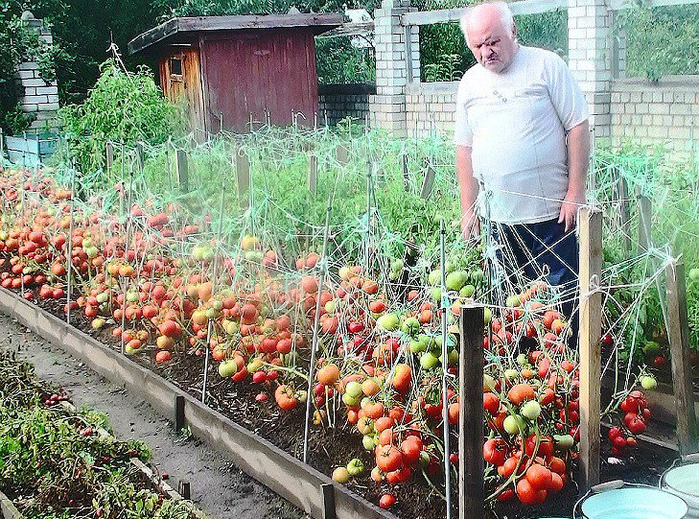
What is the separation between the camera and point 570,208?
12.1 ft

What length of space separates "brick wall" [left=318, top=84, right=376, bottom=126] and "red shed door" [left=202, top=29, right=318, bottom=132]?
407 millimetres

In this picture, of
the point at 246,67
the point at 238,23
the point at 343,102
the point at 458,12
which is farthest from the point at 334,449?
the point at 343,102

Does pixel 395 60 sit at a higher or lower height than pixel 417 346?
higher

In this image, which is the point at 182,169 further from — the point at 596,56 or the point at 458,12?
the point at 458,12

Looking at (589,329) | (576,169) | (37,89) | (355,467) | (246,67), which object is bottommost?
(355,467)

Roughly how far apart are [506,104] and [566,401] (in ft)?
4.43

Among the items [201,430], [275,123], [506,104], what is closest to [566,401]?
[506,104]

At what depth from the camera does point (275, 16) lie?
36.5 feet

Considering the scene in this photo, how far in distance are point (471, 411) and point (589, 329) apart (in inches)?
21.2

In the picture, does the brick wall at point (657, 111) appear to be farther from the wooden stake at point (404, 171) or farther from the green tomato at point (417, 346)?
the green tomato at point (417, 346)

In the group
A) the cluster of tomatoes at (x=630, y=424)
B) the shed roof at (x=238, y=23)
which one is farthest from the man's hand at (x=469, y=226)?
the shed roof at (x=238, y=23)

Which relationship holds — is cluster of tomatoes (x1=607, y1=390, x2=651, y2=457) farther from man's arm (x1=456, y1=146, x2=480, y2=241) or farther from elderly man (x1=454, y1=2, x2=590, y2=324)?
man's arm (x1=456, y1=146, x2=480, y2=241)

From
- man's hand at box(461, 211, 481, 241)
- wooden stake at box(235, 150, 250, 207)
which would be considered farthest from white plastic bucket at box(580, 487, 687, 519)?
wooden stake at box(235, 150, 250, 207)

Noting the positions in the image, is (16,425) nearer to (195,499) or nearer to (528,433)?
(195,499)
